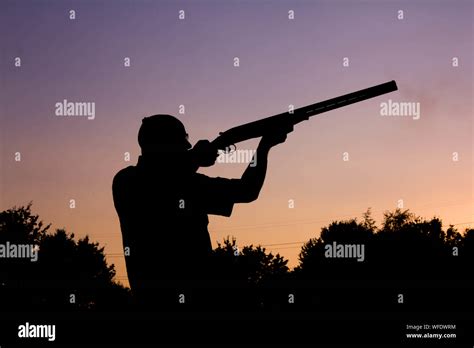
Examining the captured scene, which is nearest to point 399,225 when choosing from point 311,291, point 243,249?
point 243,249

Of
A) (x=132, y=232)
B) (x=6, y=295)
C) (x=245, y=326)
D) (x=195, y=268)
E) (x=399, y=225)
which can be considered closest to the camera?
(x=245, y=326)

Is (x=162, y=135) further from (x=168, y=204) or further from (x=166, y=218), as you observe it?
(x=166, y=218)

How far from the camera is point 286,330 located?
3674 mm

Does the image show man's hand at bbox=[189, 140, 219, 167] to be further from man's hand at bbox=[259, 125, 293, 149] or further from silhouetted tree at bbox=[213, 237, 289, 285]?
silhouetted tree at bbox=[213, 237, 289, 285]

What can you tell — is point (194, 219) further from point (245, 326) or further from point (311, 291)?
point (311, 291)

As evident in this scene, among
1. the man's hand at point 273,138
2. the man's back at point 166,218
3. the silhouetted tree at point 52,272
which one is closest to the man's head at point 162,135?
the man's back at point 166,218

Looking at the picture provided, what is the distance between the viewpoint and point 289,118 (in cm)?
616

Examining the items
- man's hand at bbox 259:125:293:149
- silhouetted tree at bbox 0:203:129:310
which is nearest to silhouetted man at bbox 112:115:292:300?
Answer: man's hand at bbox 259:125:293:149

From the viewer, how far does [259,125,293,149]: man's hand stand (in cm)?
533

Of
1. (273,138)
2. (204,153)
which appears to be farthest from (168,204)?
(273,138)

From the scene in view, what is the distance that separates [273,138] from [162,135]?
142 cm

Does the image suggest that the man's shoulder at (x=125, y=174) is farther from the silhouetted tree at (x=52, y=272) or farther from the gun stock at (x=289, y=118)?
the silhouetted tree at (x=52, y=272)

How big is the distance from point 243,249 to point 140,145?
2770 inches

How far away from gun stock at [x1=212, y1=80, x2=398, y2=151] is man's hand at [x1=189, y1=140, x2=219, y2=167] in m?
0.16
